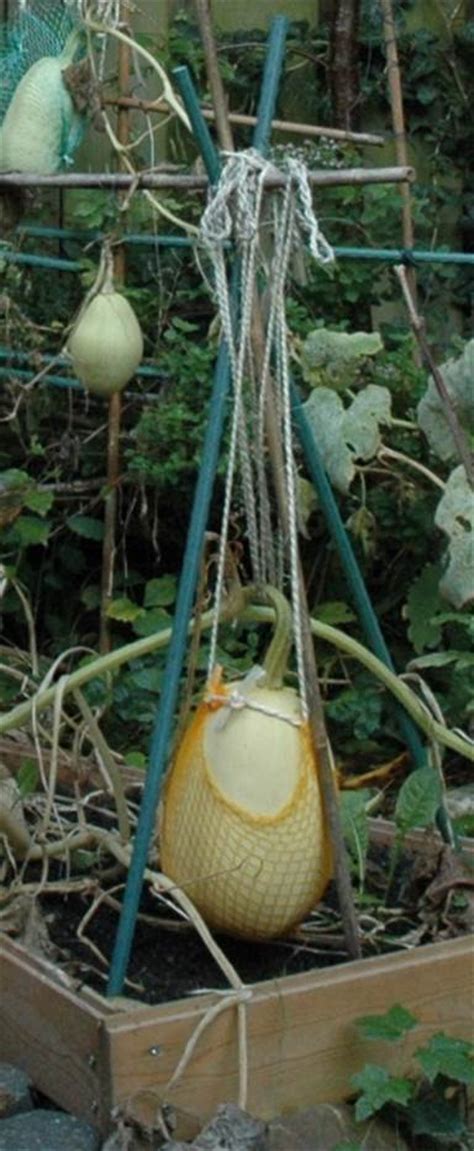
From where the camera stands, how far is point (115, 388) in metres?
4.51

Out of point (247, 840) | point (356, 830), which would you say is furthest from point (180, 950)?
point (356, 830)

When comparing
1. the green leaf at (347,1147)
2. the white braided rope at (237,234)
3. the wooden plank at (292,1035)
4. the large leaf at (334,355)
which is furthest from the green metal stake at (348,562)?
the large leaf at (334,355)

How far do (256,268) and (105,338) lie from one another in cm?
86

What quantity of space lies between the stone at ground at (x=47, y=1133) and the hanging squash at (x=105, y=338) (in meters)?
1.67

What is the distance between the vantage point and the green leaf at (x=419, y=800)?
3906mm

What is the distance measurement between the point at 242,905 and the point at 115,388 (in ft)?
4.40

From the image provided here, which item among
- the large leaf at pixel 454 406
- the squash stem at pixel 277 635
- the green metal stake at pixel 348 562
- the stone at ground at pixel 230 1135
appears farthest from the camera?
the large leaf at pixel 454 406

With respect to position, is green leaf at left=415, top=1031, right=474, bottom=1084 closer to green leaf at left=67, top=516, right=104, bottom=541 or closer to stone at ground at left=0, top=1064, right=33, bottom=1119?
stone at ground at left=0, top=1064, right=33, bottom=1119

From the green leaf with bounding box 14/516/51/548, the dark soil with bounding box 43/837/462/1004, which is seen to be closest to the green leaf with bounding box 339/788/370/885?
the dark soil with bounding box 43/837/462/1004

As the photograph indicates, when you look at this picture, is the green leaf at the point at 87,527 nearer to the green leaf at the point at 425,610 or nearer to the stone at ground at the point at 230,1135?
the green leaf at the point at 425,610

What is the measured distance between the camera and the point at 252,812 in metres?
3.58

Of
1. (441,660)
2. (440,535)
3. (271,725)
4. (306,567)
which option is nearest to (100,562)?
(306,567)

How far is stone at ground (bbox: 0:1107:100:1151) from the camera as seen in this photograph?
127 inches

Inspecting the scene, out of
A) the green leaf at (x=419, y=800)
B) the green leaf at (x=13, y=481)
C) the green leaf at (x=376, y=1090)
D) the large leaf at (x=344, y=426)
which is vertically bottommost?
the green leaf at (x=376, y=1090)
